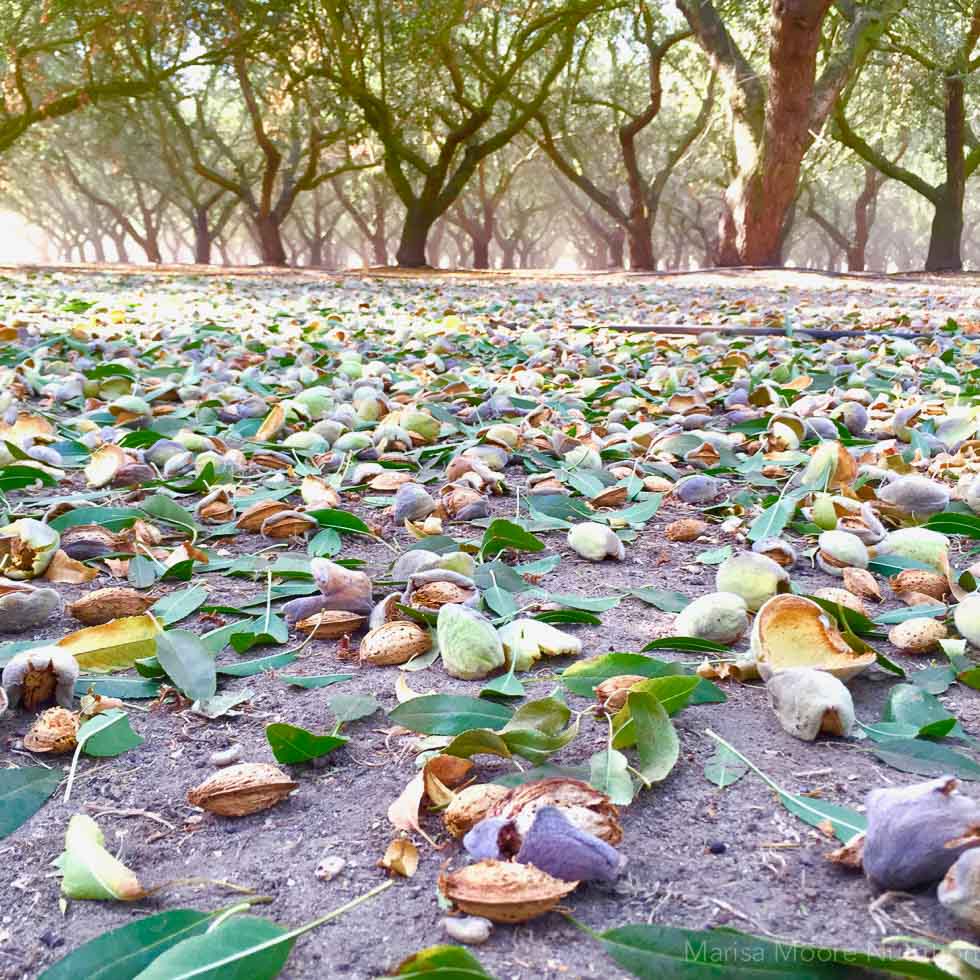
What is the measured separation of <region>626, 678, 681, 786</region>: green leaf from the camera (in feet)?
2.68

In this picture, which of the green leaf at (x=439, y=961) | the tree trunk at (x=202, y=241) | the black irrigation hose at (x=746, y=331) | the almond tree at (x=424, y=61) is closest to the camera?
the green leaf at (x=439, y=961)

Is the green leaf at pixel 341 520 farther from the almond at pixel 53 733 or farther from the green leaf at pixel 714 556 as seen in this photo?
the almond at pixel 53 733

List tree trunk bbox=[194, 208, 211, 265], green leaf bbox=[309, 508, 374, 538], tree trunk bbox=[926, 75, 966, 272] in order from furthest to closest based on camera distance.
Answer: tree trunk bbox=[194, 208, 211, 265] → tree trunk bbox=[926, 75, 966, 272] → green leaf bbox=[309, 508, 374, 538]

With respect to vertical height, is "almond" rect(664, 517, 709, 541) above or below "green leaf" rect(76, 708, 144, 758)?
above

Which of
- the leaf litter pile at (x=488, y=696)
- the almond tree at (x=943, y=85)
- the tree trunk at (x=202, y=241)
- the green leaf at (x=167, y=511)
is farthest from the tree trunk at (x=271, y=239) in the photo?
Answer: the green leaf at (x=167, y=511)

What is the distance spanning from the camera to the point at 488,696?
991 mm

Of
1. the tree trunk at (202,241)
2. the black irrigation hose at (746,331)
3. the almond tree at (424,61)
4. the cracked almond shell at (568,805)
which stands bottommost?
the cracked almond shell at (568,805)

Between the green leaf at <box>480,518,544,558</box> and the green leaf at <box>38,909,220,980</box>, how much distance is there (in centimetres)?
86

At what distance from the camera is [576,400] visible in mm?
2756

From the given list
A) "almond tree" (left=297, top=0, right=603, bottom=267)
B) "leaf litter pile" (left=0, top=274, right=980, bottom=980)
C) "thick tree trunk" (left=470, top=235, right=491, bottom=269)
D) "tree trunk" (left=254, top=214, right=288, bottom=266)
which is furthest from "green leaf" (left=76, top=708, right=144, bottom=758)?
"thick tree trunk" (left=470, top=235, right=491, bottom=269)

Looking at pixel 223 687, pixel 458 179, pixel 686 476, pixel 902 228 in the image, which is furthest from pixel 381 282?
pixel 902 228

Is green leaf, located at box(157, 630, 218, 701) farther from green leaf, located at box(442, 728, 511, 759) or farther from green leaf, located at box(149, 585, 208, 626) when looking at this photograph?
green leaf, located at box(442, 728, 511, 759)

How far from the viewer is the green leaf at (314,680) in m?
1.04

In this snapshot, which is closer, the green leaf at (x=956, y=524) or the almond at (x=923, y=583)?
the almond at (x=923, y=583)
